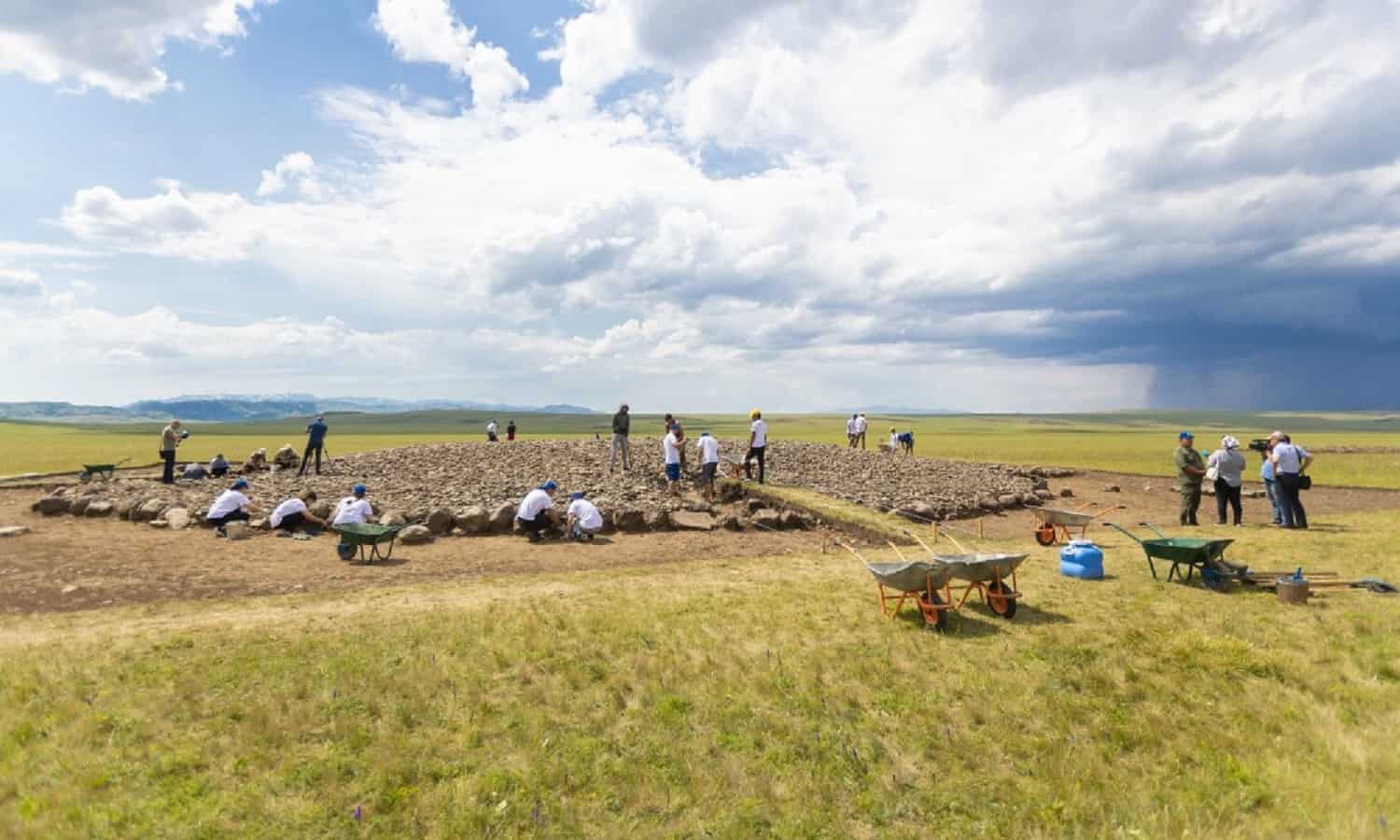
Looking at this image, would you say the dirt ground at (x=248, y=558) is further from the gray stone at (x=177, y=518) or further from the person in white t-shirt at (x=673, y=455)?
the person in white t-shirt at (x=673, y=455)

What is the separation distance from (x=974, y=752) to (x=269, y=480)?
2746 centimetres

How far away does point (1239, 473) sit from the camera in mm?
18750

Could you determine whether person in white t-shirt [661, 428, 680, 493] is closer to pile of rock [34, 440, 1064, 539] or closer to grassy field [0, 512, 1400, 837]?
pile of rock [34, 440, 1064, 539]

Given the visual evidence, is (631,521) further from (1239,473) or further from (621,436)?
(1239,473)

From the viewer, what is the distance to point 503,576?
14438mm

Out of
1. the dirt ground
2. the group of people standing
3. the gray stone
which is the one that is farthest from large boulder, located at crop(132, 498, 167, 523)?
the group of people standing

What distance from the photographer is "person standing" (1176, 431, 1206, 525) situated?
18062 millimetres

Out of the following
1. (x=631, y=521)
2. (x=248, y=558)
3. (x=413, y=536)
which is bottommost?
(x=248, y=558)

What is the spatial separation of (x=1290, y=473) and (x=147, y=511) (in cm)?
3157

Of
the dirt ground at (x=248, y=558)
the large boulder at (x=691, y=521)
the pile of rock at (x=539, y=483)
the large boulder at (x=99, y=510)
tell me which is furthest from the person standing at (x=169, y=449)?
the large boulder at (x=691, y=521)

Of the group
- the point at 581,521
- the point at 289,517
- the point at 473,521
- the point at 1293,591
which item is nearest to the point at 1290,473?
the point at 1293,591

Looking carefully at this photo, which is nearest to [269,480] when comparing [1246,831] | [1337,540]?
[1246,831]

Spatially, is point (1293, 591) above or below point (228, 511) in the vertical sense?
below

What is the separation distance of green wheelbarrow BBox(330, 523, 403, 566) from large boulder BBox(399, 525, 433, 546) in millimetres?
A: 1364
